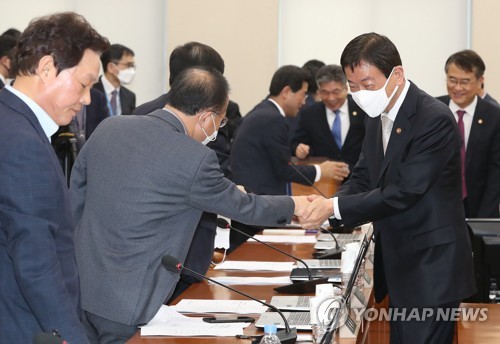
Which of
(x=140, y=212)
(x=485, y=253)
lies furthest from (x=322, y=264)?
(x=140, y=212)

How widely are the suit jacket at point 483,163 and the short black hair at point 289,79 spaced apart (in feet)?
3.72

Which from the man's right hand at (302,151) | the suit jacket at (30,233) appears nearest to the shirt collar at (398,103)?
the suit jacket at (30,233)

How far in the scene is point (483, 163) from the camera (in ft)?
16.4

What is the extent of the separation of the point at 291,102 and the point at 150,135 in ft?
9.96

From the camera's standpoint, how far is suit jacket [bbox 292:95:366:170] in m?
6.51

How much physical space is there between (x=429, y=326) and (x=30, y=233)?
5.14 feet

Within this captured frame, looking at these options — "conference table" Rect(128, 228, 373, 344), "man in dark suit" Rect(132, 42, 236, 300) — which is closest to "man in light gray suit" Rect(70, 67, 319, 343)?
"conference table" Rect(128, 228, 373, 344)

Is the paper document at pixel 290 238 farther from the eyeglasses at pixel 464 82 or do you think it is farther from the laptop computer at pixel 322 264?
the eyeglasses at pixel 464 82

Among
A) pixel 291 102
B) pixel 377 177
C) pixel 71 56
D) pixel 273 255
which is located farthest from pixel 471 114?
pixel 71 56

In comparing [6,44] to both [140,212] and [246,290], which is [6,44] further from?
[140,212]

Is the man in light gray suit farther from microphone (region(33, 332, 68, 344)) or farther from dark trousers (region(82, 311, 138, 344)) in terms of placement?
microphone (region(33, 332, 68, 344))

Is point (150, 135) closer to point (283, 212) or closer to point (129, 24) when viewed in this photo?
point (283, 212)

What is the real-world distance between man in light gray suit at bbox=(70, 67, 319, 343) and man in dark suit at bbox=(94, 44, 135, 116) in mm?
4834

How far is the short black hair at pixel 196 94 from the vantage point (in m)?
2.76
